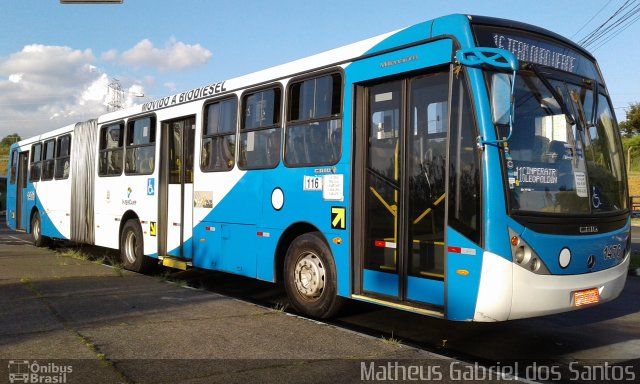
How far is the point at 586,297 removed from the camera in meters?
5.92

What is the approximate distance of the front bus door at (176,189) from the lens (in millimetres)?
10234

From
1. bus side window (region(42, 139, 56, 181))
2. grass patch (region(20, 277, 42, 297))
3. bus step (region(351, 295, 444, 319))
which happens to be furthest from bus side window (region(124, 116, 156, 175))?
bus step (region(351, 295, 444, 319))

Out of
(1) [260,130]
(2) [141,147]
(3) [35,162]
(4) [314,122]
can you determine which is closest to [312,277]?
(4) [314,122]

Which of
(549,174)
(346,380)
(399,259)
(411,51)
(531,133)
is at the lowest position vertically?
(346,380)

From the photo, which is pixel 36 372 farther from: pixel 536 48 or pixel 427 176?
pixel 536 48

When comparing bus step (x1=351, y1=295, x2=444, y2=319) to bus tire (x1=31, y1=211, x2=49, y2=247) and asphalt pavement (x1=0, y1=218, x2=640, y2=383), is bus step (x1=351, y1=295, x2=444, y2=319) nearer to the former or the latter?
asphalt pavement (x1=0, y1=218, x2=640, y2=383)

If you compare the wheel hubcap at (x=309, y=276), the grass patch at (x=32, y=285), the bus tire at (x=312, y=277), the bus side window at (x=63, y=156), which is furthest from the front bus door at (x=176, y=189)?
the bus side window at (x=63, y=156)

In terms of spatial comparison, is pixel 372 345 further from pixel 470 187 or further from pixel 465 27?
pixel 465 27

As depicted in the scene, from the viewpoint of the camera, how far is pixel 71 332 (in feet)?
20.9

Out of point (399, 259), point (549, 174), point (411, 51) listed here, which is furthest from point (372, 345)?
point (411, 51)

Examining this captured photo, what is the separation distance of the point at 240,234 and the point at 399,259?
306cm

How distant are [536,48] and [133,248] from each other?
8694 millimetres

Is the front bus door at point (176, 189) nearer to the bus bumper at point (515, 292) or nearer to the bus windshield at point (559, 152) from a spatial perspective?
the bus bumper at point (515, 292)

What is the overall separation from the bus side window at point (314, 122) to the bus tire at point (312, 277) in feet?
3.27
